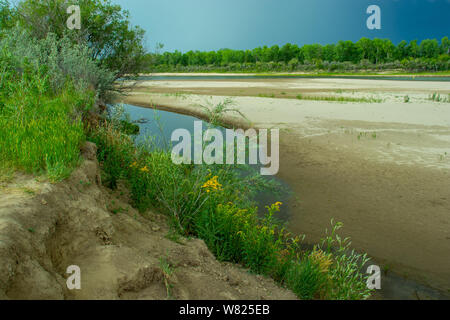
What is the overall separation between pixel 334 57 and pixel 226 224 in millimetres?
131608

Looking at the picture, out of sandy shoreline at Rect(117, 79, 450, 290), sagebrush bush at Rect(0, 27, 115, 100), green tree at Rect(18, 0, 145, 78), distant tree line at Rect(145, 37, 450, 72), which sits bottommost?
sandy shoreline at Rect(117, 79, 450, 290)

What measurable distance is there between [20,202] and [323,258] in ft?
13.9

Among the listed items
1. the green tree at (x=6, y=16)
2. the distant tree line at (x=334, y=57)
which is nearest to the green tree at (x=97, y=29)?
the green tree at (x=6, y=16)

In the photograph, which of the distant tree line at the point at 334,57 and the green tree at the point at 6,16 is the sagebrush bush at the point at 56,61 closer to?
the green tree at the point at 6,16

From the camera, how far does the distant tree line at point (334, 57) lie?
101m

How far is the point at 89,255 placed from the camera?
146 inches

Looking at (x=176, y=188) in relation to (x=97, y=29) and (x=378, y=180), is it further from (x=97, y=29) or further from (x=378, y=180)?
(x=97, y=29)

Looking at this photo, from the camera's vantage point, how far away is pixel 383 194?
9625mm

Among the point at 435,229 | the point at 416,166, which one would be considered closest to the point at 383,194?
the point at 435,229

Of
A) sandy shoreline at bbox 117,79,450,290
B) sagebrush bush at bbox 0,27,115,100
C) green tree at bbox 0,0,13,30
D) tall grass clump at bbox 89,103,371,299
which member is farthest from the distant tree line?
tall grass clump at bbox 89,103,371,299

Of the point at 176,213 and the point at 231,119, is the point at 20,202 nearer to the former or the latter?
the point at 176,213

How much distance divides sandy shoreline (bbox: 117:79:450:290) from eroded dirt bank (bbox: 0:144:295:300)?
12.1ft

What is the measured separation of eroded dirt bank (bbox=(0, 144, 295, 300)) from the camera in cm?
301

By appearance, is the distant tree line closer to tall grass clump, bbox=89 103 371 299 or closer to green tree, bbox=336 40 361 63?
green tree, bbox=336 40 361 63
